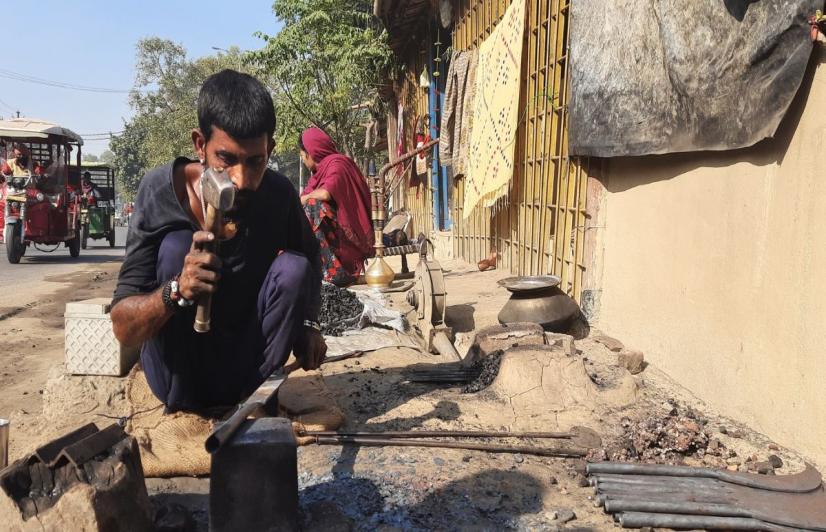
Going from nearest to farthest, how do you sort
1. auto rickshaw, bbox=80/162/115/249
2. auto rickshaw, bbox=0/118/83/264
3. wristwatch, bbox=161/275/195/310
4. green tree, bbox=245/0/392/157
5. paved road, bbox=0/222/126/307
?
wristwatch, bbox=161/275/195/310
paved road, bbox=0/222/126/307
auto rickshaw, bbox=0/118/83/264
green tree, bbox=245/0/392/157
auto rickshaw, bbox=80/162/115/249

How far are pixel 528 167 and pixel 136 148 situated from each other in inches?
2033

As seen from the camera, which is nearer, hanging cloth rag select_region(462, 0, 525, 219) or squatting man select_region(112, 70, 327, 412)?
squatting man select_region(112, 70, 327, 412)

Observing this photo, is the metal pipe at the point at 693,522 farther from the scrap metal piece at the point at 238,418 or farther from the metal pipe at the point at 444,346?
the metal pipe at the point at 444,346

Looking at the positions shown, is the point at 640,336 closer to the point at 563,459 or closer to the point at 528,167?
the point at 563,459

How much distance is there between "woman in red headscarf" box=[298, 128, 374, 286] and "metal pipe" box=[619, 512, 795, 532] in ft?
16.6

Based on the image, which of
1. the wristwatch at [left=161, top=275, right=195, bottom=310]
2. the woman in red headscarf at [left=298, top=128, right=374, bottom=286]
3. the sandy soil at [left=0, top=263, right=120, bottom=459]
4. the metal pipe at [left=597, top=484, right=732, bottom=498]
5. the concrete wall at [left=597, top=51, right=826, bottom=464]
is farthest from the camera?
the woman in red headscarf at [left=298, top=128, right=374, bottom=286]

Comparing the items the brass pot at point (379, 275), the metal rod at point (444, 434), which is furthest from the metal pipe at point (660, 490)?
the brass pot at point (379, 275)

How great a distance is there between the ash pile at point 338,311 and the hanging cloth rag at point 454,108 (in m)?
3.37

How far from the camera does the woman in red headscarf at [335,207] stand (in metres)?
6.79

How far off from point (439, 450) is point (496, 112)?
4.60 m

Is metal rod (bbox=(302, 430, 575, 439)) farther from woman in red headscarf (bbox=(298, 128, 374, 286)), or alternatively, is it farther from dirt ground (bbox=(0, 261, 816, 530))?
woman in red headscarf (bbox=(298, 128, 374, 286))

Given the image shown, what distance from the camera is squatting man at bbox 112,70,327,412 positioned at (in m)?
2.18

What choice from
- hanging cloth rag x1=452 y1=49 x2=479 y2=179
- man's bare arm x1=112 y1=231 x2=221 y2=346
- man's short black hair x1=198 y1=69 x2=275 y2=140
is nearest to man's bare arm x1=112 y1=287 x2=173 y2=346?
man's bare arm x1=112 y1=231 x2=221 y2=346

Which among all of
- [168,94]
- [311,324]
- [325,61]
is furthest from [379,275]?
[168,94]
